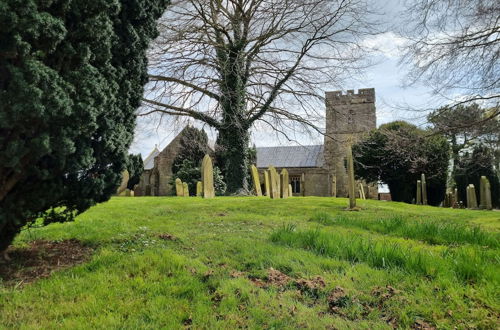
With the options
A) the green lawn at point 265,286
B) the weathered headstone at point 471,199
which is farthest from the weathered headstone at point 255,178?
the weathered headstone at point 471,199

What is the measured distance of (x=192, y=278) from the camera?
3.55 m

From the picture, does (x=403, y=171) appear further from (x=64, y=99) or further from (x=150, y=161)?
(x=150, y=161)

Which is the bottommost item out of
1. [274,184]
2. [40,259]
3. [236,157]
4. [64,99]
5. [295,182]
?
[40,259]

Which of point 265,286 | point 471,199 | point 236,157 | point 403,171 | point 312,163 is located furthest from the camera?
point 312,163

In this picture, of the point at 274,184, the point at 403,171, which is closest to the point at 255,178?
the point at 274,184

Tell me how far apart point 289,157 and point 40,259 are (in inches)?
1429

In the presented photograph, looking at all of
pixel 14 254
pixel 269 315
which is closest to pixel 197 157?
pixel 14 254

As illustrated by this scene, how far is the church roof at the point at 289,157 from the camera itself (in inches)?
1515

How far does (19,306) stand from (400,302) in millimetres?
3136

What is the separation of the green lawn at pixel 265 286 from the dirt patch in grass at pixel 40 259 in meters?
0.16

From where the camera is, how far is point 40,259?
428 centimetres

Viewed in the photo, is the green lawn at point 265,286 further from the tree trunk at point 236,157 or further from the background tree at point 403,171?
the background tree at point 403,171

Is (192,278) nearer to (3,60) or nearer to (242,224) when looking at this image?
(3,60)

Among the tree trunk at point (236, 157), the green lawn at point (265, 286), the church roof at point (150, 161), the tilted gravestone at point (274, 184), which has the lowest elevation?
the green lawn at point (265, 286)
